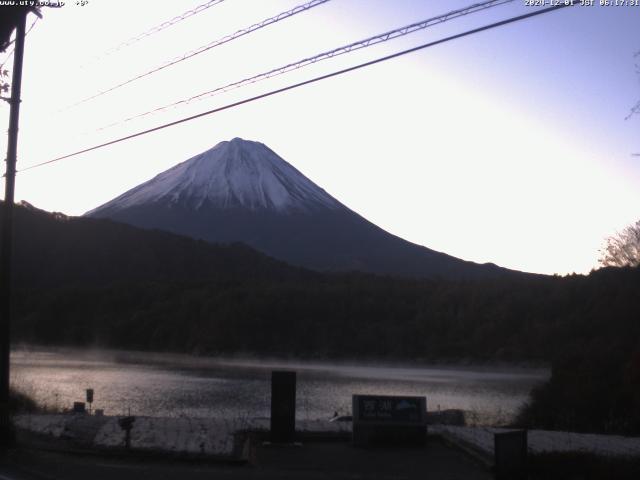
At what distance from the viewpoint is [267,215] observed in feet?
530

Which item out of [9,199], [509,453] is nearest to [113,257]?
[9,199]

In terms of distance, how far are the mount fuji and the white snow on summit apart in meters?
0.18

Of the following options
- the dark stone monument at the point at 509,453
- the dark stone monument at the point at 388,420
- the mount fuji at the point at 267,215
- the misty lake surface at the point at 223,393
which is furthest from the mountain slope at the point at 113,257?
the dark stone monument at the point at 509,453

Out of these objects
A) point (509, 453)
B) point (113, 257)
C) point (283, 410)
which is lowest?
point (509, 453)

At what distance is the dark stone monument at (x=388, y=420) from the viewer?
15.1 metres

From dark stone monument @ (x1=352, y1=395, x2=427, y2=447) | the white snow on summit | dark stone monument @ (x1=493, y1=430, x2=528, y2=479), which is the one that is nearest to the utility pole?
dark stone monument @ (x1=352, y1=395, x2=427, y2=447)

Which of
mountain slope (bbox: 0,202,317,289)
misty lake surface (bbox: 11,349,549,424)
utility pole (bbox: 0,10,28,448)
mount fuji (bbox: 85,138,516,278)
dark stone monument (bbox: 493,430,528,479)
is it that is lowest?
misty lake surface (bbox: 11,349,549,424)

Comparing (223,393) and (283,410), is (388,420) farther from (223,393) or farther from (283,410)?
(223,393)

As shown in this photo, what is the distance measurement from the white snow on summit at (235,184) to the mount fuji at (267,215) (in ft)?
0.59

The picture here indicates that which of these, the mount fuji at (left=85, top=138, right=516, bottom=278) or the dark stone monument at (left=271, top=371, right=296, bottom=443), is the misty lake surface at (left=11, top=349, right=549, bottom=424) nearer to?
the dark stone monument at (left=271, top=371, right=296, bottom=443)

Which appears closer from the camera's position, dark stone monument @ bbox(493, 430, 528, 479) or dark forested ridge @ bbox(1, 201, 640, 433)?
dark stone monument @ bbox(493, 430, 528, 479)

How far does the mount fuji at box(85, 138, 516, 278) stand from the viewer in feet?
486

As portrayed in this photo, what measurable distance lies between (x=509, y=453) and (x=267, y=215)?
491ft

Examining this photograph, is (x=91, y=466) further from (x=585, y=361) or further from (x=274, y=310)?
(x=274, y=310)
